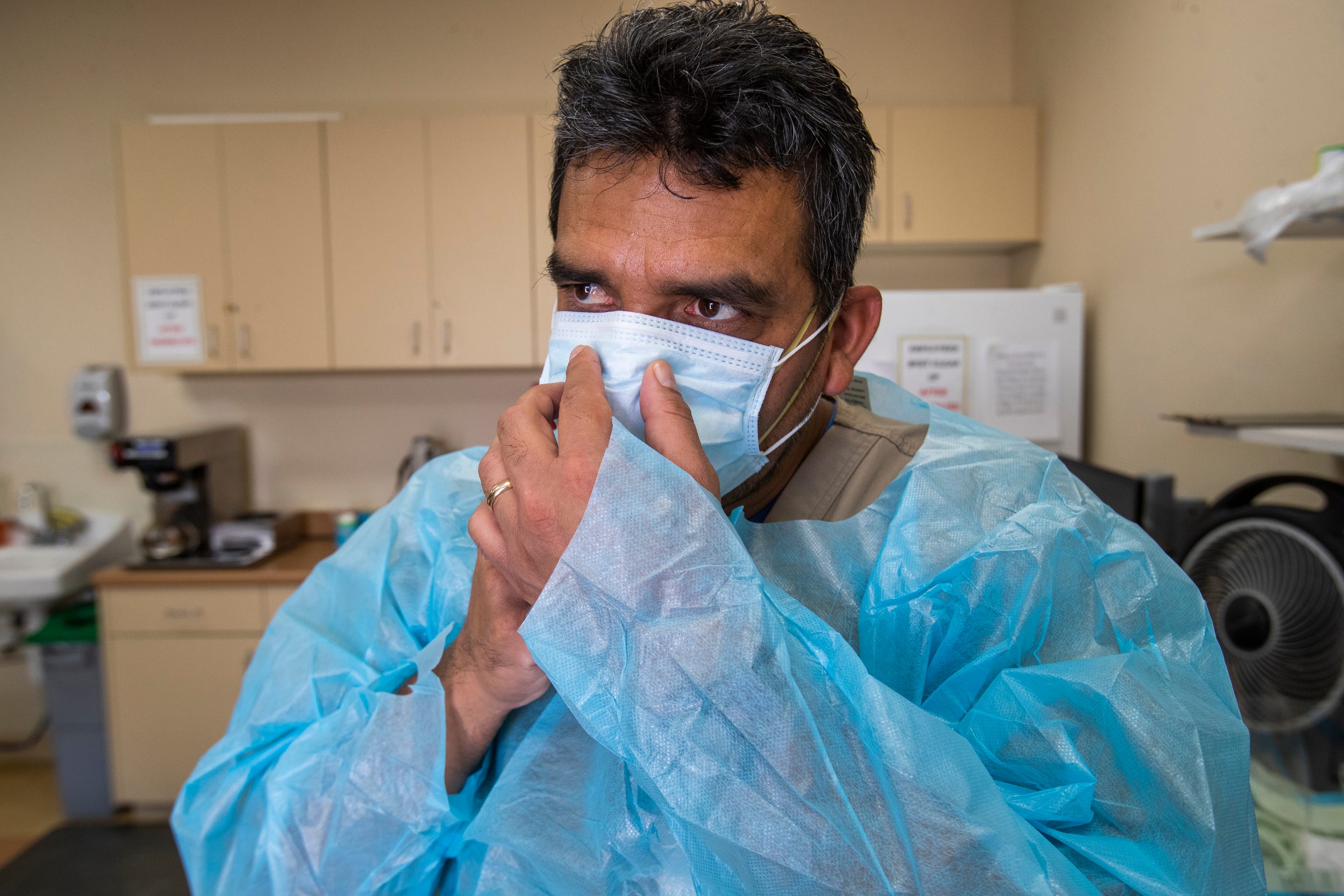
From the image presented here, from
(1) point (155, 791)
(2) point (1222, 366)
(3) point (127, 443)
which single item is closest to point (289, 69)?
(3) point (127, 443)

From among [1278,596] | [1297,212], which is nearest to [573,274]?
[1297,212]

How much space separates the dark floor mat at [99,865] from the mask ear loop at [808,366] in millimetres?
2629

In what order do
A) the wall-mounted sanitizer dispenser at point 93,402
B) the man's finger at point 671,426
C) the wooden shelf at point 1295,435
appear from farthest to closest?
1. the wall-mounted sanitizer dispenser at point 93,402
2. the wooden shelf at point 1295,435
3. the man's finger at point 671,426

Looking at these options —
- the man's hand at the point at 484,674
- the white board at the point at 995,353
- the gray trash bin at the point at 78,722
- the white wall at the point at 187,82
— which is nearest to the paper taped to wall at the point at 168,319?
the white wall at the point at 187,82

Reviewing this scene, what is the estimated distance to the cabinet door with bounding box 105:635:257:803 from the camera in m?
2.78

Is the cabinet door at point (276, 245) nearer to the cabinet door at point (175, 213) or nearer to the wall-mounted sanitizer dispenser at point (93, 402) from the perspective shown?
the cabinet door at point (175, 213)

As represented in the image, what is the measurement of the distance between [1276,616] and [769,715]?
3.87ft

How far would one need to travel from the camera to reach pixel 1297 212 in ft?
4.04

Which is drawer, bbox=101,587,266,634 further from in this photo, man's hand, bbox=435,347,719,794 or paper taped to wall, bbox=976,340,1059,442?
Answer: paper taped to wall, bbox=976,340,1059,442

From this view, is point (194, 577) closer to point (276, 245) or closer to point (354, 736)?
point (276, 245)

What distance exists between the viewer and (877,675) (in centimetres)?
75

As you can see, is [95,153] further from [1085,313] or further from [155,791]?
[1085,313]

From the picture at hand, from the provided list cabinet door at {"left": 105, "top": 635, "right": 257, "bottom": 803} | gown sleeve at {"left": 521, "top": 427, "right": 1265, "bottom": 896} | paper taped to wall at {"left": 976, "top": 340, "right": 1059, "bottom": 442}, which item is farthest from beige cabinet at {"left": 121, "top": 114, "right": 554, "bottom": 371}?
gown sleeve at {"left": 521, "top": 427, "right": 1265, "bottom": 896}

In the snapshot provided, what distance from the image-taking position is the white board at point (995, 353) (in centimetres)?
250
